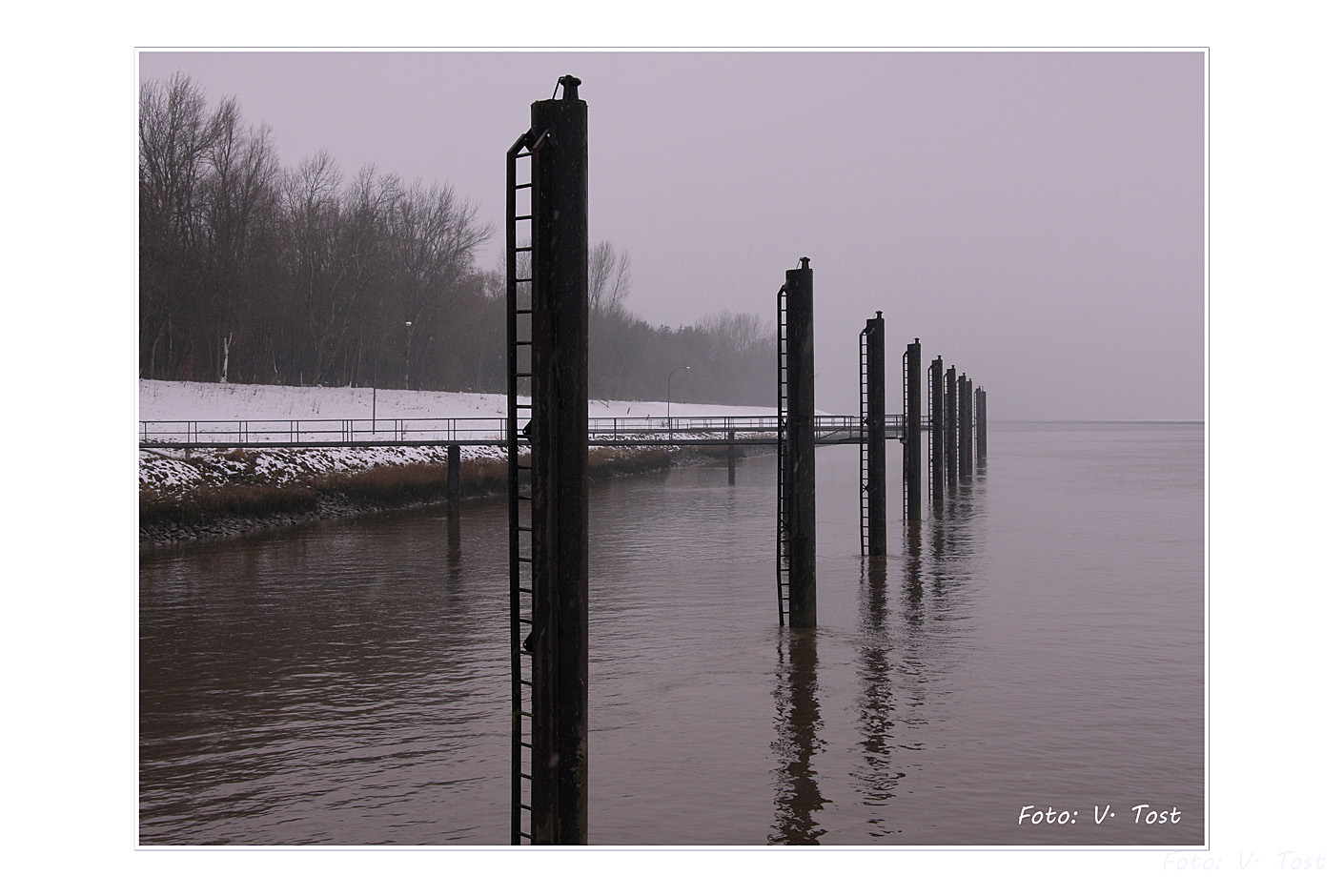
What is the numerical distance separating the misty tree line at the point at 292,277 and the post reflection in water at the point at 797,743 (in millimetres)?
54621

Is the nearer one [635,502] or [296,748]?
[296,748]

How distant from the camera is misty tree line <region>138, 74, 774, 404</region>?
6431 centimetres

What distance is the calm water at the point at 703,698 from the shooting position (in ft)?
32.3

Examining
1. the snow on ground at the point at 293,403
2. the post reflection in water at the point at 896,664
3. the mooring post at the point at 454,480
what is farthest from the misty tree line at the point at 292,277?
the post reflection in water at the point at 896,664

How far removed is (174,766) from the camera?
11.3 meters

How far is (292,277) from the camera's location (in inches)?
3051

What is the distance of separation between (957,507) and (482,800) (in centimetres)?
3624

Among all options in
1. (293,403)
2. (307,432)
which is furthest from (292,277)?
(307,432)

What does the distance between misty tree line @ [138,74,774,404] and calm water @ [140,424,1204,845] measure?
41.2 meters

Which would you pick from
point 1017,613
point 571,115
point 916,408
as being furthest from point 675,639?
point 916,408

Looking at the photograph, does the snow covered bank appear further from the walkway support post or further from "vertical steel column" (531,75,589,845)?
"vertical steel column" (531,75,589,845)

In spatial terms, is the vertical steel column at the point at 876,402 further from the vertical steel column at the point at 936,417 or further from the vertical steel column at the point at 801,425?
the vertical steel column at the point at 936,417

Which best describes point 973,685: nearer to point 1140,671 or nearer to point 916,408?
point 1140,671

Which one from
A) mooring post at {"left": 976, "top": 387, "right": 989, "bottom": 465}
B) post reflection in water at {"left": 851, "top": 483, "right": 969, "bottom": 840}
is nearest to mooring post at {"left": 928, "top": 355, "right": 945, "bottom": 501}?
post reflection in water at {"left": 851, "top": 483, "right": 969, "bottom": 840}
